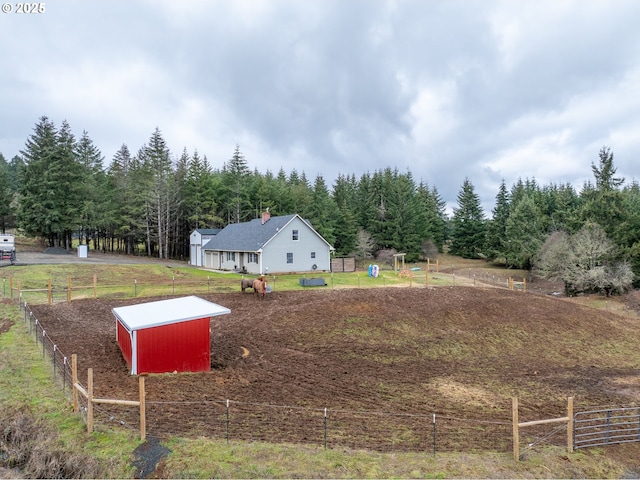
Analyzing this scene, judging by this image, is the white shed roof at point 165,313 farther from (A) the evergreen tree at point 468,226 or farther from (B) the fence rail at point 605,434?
(A) the evergreen tree at point 468,226

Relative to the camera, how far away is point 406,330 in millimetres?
21703

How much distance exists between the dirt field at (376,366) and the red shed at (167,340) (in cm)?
57

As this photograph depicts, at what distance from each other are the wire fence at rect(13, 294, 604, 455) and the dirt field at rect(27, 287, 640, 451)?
0.05m

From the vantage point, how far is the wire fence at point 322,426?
924cm

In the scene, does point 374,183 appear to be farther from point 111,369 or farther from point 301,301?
point 111,369

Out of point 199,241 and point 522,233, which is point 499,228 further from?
point 199,241

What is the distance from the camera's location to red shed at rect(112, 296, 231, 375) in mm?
13242

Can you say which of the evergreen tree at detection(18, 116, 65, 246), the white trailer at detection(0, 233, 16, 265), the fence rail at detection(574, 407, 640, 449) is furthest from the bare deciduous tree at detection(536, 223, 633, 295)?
the evergreen tree at detection(18, 116, 65, 246)

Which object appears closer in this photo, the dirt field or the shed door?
the dirt field

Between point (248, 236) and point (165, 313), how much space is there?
26818mm

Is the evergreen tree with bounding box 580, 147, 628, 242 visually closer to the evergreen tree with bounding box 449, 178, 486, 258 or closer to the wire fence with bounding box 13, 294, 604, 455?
the evergreen tree with bounding box 449, 178, 486, 258

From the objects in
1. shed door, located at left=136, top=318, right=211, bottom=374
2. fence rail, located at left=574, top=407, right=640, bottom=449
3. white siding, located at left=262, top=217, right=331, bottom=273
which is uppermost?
white siding, located at left=262, top=217, right=331, bottom=273

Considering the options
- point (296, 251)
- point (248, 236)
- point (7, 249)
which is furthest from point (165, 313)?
point (7, 249)

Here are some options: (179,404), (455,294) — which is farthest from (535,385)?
(455,294)
